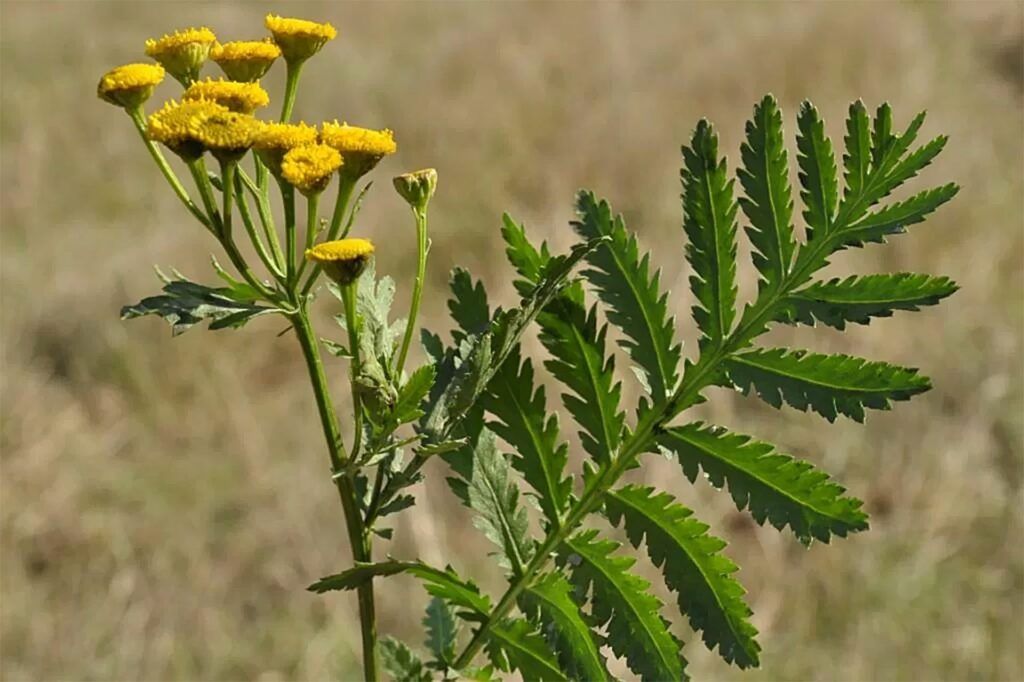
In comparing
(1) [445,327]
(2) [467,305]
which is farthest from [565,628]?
(1) [445,327]

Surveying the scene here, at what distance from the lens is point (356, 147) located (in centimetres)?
93

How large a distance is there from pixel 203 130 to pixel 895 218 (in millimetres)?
570

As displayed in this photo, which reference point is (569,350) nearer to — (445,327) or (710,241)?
(710,241)

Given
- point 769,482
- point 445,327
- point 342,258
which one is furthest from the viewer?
point 445,327

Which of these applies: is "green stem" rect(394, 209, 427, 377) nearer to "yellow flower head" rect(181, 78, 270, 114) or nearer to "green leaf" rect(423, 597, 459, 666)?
"yellow flower head" rect(181, 78, 270, 114)

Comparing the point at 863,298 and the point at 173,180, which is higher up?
the point at 863,298

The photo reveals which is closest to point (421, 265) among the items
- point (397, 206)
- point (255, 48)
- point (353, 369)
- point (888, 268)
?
point (353, 369)

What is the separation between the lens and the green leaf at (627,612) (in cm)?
94

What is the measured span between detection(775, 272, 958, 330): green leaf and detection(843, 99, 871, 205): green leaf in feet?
0.25

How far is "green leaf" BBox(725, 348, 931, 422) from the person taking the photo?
0.89 m

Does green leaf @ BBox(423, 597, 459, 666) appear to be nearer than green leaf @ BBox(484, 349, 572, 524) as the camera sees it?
No

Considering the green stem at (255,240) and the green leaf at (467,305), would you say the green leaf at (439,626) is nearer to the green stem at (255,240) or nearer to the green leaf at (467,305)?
the green leaf at (467,305)

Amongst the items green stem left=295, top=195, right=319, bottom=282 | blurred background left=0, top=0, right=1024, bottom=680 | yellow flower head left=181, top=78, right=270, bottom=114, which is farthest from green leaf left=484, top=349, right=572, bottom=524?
Answer: blurred background left=0, top=0, right=1024, bottom=680

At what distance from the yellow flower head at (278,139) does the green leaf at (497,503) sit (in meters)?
0.31
